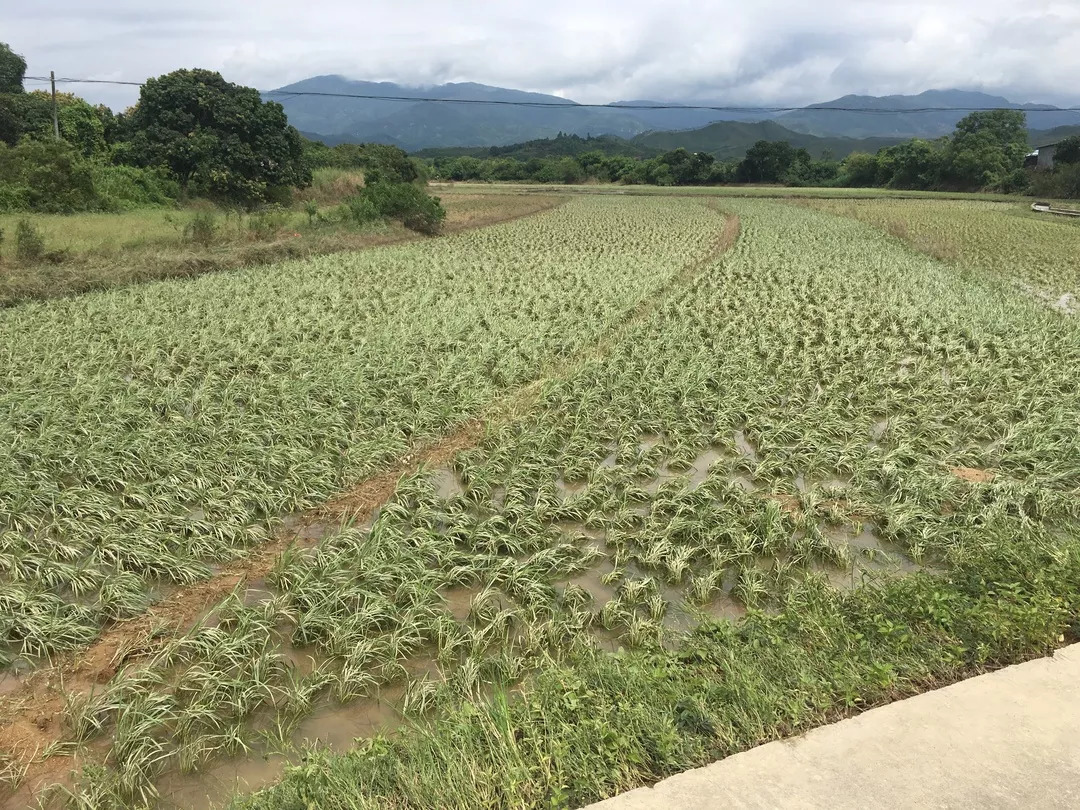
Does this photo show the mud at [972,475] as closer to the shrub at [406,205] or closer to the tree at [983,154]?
the shrub at [406,205]

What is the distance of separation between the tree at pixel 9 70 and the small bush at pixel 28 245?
32948mm

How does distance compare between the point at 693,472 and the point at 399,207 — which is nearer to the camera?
the point at 693,472

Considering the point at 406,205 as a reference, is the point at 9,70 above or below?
above

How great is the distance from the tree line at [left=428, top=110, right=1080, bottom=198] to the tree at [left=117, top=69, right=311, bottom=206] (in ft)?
127

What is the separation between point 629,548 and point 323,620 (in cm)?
234

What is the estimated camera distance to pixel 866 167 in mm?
54562

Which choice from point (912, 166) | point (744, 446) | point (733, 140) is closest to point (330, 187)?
point (744, 446)

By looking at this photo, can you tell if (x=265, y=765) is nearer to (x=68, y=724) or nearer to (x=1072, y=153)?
(x=68, y=724)

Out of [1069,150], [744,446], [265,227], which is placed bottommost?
[744,446]

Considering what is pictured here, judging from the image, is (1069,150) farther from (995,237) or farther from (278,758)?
(278,758)

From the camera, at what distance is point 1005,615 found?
3736mm

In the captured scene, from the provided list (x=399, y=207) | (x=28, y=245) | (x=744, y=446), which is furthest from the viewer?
(x=399, y=207)

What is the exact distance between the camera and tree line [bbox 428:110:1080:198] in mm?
45031

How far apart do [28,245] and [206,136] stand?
1207 centimetres
